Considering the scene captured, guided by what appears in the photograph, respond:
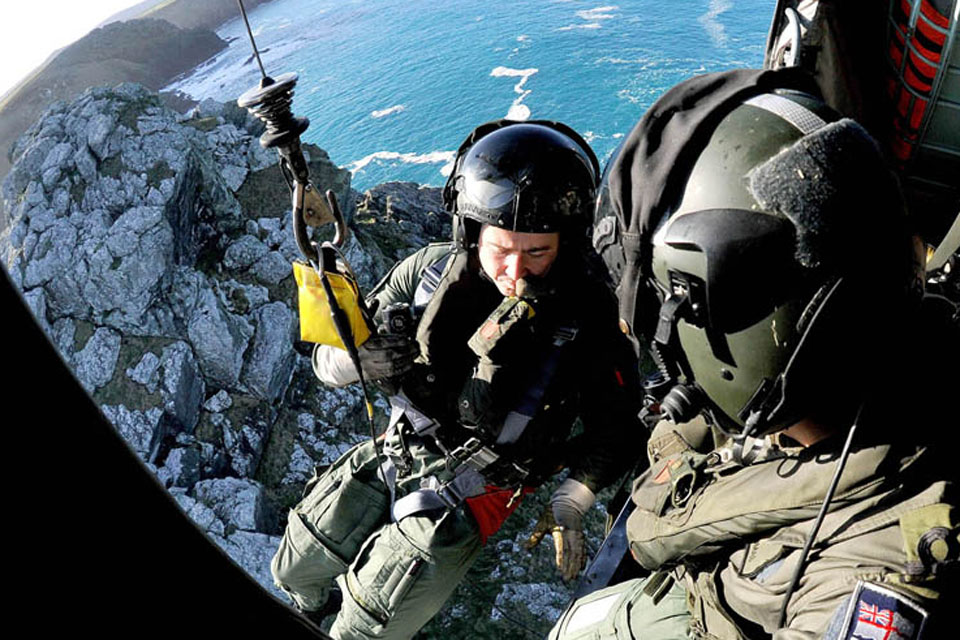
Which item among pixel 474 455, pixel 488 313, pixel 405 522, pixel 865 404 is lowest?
pixel 405 522

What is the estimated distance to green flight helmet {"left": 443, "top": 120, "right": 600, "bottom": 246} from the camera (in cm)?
240

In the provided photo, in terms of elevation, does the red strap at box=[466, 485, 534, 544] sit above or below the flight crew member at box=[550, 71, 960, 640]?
below

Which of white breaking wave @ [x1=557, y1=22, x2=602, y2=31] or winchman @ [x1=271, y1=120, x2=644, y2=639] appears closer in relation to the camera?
winchman @ [x1=271, y1=120, x2=644, y2=639]

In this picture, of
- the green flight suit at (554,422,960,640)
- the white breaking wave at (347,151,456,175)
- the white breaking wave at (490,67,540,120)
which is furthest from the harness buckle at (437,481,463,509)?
the white breaking wave at (490,67,540,120)

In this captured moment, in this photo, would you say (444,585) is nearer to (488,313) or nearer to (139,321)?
(488,313)

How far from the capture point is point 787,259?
44.9 inches

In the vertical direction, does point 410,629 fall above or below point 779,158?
below

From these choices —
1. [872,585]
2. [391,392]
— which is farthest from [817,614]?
[391,392]

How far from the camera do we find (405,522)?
2.77 m

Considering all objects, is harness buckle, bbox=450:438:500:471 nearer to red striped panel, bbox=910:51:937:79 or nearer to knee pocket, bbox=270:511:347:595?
knee pocket, bbox=270:511:347:595

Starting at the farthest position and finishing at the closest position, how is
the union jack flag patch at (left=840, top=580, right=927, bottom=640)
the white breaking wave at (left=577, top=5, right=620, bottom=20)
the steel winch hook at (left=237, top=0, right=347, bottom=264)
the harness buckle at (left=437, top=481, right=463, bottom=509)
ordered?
1. the white breaking wave at (left=577, top=5, right=620, bottom=20)
2. the harness buckle at (left=437, top=481, right=463, bottom=509)
3. the steel winch hook at (left=237, top=0, right=347, bottom=264)
4. the union jack flag patch at (left=840, top=580, right=927, bottom=640)

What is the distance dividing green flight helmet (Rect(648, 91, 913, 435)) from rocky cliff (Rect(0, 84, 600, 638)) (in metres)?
5.99

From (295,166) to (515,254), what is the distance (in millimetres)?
987

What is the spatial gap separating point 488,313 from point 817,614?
1.79 meters
